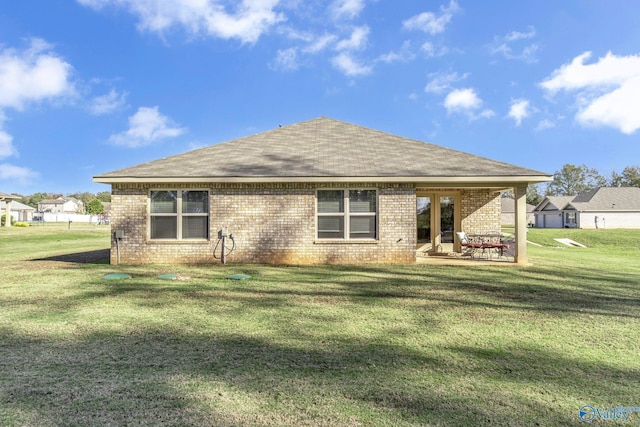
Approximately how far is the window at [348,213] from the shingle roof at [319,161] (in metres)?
0.74

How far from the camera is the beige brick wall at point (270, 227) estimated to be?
11.0 metres

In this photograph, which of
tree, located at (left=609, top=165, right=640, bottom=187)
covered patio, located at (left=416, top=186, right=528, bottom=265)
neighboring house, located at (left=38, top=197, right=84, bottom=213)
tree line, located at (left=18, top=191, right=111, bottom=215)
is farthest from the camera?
neighboring house, located at (left=38, top=197, right=84, bottom=213)

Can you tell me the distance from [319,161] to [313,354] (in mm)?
8394

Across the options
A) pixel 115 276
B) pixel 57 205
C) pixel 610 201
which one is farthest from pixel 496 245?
pixel 57 205

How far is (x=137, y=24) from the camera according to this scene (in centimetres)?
1927

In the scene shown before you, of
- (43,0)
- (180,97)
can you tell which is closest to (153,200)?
(43,0)

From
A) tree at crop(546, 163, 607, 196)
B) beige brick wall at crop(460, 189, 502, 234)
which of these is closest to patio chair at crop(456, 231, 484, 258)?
beige brick wall at crop(460, 189, 502, 234)

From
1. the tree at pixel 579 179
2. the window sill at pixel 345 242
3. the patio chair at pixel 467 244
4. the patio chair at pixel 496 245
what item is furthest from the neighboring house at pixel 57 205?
the tree at pixel 579 179

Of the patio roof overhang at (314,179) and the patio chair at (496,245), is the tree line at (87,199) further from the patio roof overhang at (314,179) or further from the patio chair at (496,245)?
the patio chair at (496,245)

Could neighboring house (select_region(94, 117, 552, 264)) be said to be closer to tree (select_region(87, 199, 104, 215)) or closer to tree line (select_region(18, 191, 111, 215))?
tree line (select_region(18, 191, 111, 215))

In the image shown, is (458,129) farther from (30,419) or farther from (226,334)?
(30,419)

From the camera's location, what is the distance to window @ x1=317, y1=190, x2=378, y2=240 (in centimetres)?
1107

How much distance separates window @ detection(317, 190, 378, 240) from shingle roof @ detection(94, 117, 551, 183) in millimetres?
743

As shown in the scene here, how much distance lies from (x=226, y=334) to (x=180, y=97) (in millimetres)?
32816
